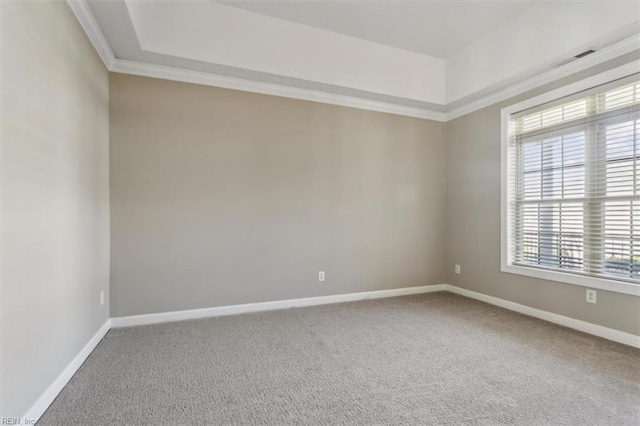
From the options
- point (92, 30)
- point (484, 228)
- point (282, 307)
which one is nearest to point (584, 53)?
point (484, 228)

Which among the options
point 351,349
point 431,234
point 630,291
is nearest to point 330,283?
point 351,349

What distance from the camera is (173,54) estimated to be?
288 centimetres

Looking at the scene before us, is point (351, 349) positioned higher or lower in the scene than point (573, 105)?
lower

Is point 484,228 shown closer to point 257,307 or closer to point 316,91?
point 316,91

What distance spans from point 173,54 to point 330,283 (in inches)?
118

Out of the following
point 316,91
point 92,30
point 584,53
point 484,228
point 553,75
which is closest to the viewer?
point 92,30

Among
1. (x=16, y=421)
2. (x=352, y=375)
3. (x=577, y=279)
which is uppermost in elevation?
(x=577, y=279)

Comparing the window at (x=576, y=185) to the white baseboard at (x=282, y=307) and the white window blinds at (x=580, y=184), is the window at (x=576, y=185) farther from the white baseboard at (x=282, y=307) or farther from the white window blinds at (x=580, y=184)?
the white baseboard at (x=282, y=307)

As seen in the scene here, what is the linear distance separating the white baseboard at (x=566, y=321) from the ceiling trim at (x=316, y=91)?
2429 millimetres

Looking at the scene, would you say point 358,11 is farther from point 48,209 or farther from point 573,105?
point 48,209

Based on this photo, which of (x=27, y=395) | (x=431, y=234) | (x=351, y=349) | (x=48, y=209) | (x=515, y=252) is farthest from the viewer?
(x=431, y=234)

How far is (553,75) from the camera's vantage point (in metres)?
3.18

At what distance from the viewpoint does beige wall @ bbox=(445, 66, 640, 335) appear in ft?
9.87

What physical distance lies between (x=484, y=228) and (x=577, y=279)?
1145 millimetres
